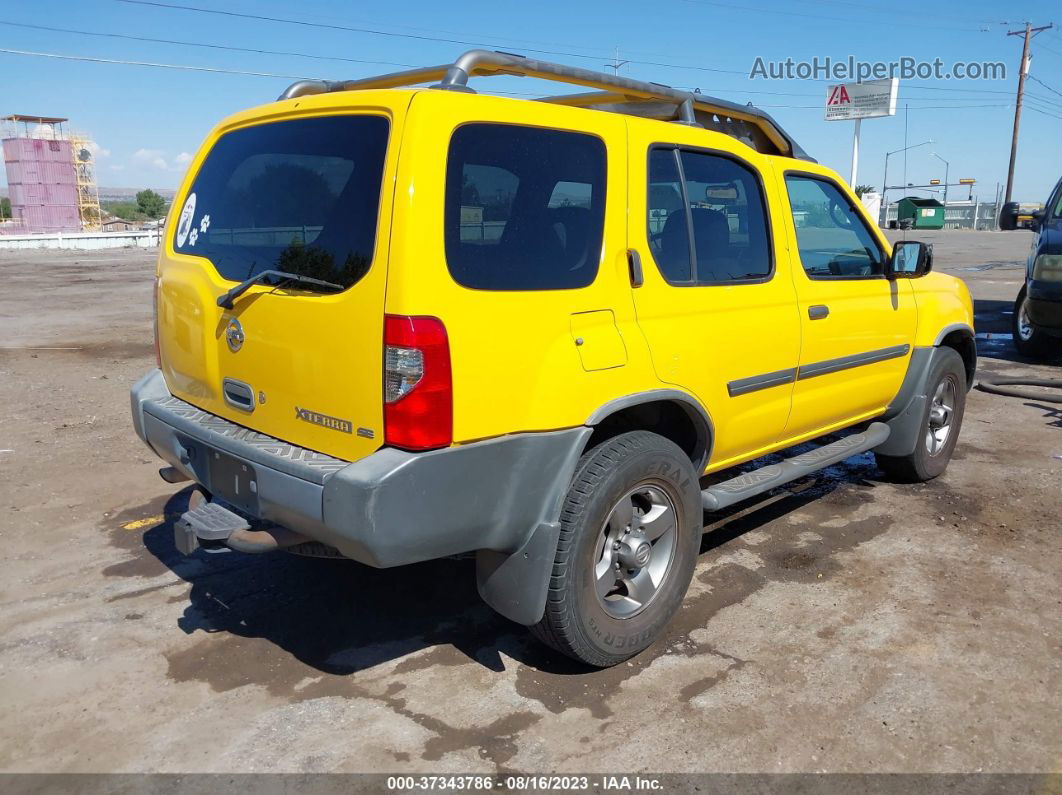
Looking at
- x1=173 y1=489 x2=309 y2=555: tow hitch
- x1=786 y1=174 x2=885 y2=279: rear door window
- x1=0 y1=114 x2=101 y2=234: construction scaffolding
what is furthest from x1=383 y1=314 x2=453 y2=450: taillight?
x1=0 y1=114 x2=101 y2=234: construction scaffolding

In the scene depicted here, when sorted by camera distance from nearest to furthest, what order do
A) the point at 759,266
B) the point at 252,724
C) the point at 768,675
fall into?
the point at 252,724, the point at 768,675, the point at 759,266

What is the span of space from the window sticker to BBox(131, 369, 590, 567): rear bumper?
3.26 ft

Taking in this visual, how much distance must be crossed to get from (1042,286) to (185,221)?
8352mm

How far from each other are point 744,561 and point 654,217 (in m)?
1.97

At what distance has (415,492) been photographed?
2.66 m

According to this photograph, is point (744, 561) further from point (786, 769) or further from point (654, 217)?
point (654, 217)

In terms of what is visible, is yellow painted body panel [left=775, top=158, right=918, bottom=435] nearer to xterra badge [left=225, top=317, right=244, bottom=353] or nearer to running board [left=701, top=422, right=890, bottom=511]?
running board [left=701, top=422, right=890, bottom=511]

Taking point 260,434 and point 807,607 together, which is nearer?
point 260,434

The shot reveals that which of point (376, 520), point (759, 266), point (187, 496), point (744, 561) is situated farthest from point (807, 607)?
point (187, 496)

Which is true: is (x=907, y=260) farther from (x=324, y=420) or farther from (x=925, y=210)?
(x=925, y=210)

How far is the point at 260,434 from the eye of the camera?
3.16 metres

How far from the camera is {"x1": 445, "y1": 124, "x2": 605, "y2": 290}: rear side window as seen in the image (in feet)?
9.07

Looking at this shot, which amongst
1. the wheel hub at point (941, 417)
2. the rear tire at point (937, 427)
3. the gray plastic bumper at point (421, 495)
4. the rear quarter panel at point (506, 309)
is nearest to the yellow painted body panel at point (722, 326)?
the rear quarter panel at point (506, 309)

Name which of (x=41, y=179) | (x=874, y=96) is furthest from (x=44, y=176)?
(x=874, y=96)
